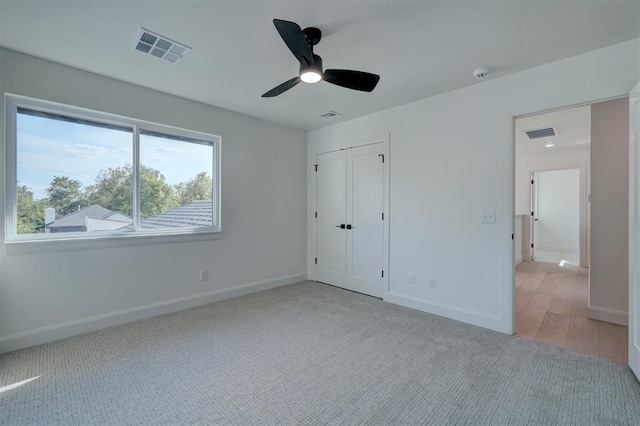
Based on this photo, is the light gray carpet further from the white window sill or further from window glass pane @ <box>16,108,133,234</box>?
window glass pane @ <box>16,108,133,234</box>

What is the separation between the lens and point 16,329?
2.54 m

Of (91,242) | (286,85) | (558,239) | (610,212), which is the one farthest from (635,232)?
(558,239)

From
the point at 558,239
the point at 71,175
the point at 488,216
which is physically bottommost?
the point at 558,239

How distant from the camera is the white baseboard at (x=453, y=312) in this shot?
295 centimetres

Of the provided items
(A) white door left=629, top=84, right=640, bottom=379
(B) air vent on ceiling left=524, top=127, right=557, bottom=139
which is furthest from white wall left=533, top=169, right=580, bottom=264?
(A) white door left=629, top=84, right=640, bottom=379

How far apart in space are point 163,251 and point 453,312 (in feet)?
11.5

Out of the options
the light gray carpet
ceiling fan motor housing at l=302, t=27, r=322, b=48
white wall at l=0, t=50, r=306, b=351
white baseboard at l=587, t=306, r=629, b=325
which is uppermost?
ceiling fan motor housing at l=302, t=27, r=322, b=48

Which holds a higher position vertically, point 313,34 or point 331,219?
point 313,34

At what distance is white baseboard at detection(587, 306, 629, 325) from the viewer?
123 inches

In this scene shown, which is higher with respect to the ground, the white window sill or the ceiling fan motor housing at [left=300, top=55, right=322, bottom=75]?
the ceiling fan motor housing at [left=300, top=55, right=322, bottom=75]

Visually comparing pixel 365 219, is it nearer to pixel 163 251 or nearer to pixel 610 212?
pixel 163 251

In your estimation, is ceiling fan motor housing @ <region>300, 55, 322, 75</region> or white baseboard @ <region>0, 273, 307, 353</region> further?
white baseboard @ <region>0, 273, 307, 353</region>

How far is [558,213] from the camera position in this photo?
28.0 feet

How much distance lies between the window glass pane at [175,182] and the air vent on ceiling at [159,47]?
116 cm
